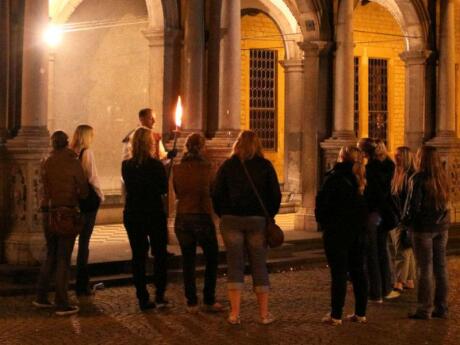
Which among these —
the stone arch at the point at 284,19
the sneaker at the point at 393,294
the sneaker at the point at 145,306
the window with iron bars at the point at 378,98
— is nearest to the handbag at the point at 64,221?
the sneaker at the point at 145,306

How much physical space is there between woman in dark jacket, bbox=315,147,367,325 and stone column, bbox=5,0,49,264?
4408mm

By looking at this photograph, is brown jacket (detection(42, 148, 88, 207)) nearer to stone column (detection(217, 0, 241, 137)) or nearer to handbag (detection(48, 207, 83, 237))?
handbag (detection(48, 207, 83, 237))

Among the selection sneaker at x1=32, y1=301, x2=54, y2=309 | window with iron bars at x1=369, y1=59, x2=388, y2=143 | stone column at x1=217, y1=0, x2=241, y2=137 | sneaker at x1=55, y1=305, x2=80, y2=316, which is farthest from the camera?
window with iron bars at x1=369, y1=59, x2=388, y2=143

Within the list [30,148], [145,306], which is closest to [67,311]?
[145,306]

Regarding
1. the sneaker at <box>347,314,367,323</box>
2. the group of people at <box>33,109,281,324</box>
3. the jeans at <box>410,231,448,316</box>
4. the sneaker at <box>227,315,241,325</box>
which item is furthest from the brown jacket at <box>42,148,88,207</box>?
the jeans at <box>410,231,448,316</box>

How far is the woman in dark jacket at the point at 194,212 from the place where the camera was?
9.16 m

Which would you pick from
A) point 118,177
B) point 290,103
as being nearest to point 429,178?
point 118,177

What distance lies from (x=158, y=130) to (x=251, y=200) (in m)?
7.21

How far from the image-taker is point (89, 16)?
58.5ft

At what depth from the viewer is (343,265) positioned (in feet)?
28.5

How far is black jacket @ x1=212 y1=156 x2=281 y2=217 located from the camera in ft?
28.0

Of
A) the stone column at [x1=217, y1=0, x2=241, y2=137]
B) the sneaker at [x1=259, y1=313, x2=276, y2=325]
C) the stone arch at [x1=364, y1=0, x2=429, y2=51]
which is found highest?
the stone arch at [x1=364, y1=0, x2=429, y2=51]

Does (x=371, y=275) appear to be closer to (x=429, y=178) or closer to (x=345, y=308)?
(x=345, y=308)

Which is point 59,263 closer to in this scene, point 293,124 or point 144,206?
point 144,206
